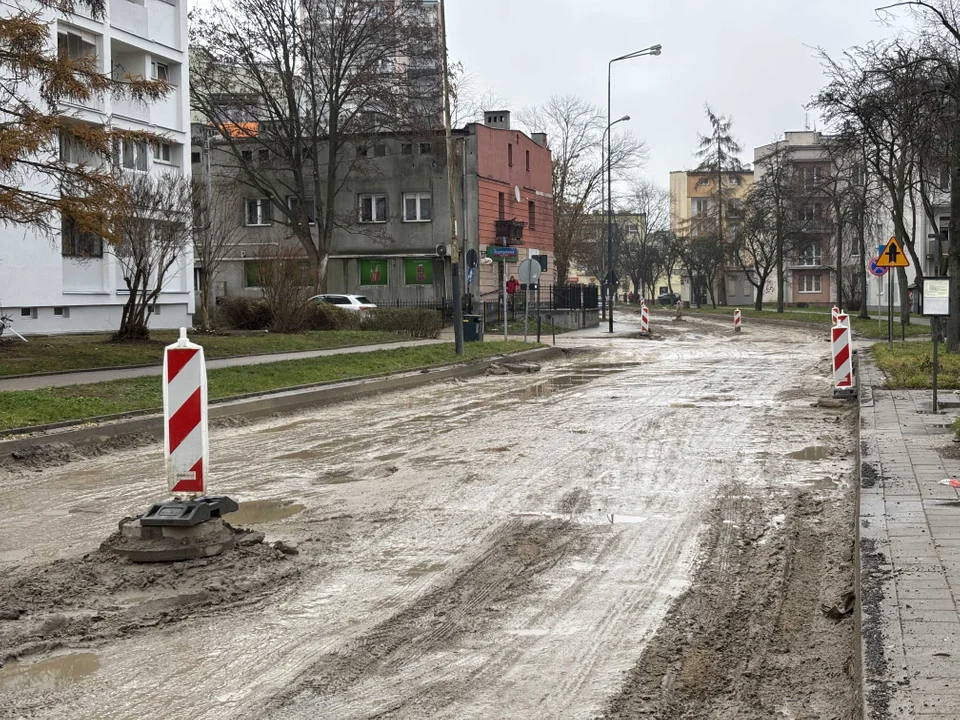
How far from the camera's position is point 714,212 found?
78.6 meters

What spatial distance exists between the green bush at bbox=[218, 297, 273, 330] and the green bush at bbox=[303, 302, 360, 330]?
120 centimetres

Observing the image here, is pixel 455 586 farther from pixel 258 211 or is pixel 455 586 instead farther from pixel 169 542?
pixel 258 211

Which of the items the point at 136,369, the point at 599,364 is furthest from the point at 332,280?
the point at 136,369

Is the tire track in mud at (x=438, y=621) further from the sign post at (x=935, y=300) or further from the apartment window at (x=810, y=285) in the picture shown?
the apartment window at (x=810, y=285)

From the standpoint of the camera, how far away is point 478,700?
4316mm

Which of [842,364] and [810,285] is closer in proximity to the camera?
[842,364]

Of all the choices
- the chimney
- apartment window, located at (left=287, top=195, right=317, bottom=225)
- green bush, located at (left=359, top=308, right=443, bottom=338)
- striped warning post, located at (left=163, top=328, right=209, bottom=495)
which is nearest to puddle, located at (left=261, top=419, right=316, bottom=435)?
striped warning post, located at (left=163, top=328, right=209, bottom=495)

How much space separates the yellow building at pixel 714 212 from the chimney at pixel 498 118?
807 inches

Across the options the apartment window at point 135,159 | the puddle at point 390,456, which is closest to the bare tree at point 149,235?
the apartment window at point 135,159

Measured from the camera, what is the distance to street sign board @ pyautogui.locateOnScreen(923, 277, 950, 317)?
13648 mm

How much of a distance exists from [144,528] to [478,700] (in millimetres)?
3199

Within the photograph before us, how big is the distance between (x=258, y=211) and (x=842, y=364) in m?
40.5

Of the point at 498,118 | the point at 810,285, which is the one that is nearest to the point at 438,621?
the point at 498,118

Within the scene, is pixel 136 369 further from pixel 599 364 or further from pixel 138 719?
pixel 138 719
